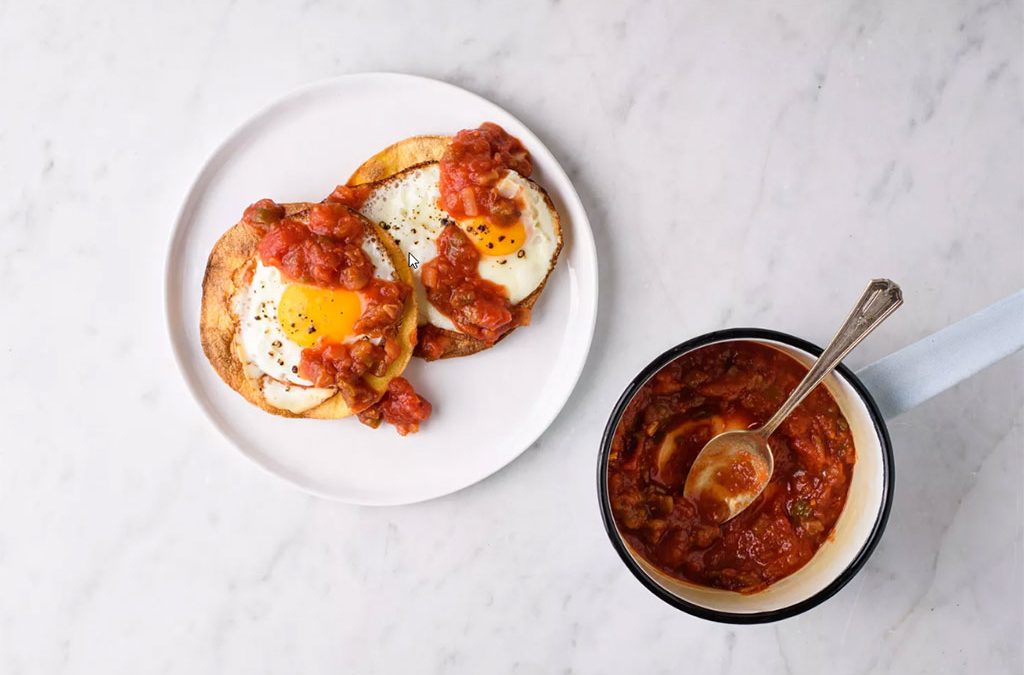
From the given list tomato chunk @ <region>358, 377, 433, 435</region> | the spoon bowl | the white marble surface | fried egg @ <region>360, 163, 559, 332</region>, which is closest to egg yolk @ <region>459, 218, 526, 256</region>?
fried egg @ <region>360, 163, 559, 332</region>

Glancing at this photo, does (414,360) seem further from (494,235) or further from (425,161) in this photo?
(425,161)

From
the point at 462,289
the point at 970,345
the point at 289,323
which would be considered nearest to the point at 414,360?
the point at 462,289

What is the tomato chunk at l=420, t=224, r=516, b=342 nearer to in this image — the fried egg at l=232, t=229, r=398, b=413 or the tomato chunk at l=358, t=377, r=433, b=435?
the fried egg at l=232, t=229, r=398, b=413

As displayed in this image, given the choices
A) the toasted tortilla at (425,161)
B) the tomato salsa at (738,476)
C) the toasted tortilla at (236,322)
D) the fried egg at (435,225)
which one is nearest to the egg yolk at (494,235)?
the fried egg at (435,225)

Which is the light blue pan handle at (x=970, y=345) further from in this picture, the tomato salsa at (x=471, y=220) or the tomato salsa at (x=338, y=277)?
the tomato salsa at (x=338, y=277)

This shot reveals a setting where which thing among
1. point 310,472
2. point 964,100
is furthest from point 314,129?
point 964,100

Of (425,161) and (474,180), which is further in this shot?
(425,161)

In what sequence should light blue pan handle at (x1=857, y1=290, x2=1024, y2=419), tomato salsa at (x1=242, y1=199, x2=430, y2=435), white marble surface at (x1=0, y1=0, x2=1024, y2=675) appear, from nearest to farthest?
light blue pan handle at (x1=857, y1=290, x2=1024, y2=419)
tomato salsa at (x1=242, y1=199, x2=430, y2=435)
white marble surface at (x1=0, y1=0, x2=1024, y2=675)
